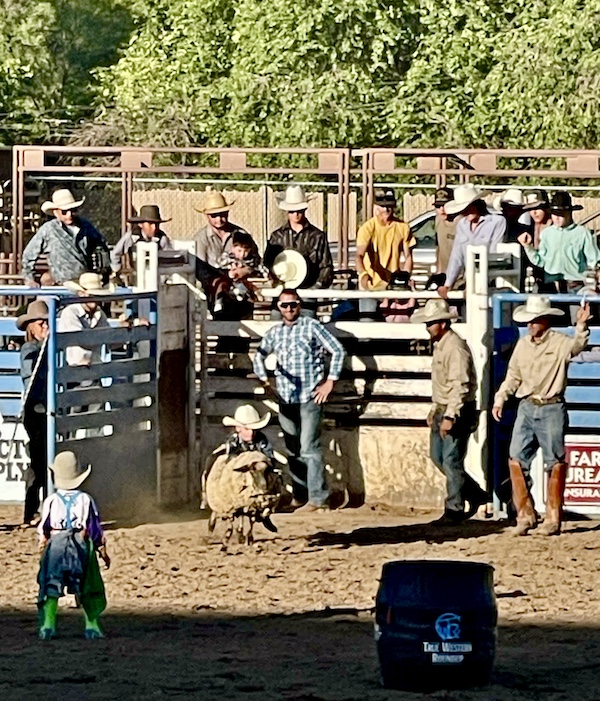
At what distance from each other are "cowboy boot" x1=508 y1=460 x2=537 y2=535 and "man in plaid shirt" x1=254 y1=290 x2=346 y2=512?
4.82 ft

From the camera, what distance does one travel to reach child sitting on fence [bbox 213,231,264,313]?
14758mm

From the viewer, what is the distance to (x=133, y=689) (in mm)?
8305

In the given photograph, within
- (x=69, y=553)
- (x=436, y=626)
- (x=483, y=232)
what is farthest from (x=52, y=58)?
(x=436, y=626)

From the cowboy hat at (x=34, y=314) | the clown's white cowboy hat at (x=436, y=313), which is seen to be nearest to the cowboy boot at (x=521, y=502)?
the clown's white cowboy hat at (x=436, y=313)

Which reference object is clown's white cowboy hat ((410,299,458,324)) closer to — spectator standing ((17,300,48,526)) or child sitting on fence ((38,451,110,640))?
spectator standing ((17,300,48,526))

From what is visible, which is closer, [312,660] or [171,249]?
[312,660]

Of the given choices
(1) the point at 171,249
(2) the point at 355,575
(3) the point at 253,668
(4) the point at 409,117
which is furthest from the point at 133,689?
(4) the point at 409,117

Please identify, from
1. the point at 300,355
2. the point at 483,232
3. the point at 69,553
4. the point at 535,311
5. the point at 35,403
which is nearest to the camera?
the point at 69,553

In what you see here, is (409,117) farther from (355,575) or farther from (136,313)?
(355,575)

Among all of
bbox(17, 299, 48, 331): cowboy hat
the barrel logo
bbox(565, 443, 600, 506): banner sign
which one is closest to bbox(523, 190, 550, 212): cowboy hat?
bbox(565, 443, 600, 506): banner sign

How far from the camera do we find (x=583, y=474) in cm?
1390

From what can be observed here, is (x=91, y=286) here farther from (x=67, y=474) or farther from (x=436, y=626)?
(x=436, y=626)

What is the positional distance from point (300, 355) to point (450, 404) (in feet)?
3.76

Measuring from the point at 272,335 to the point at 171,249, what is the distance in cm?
171
